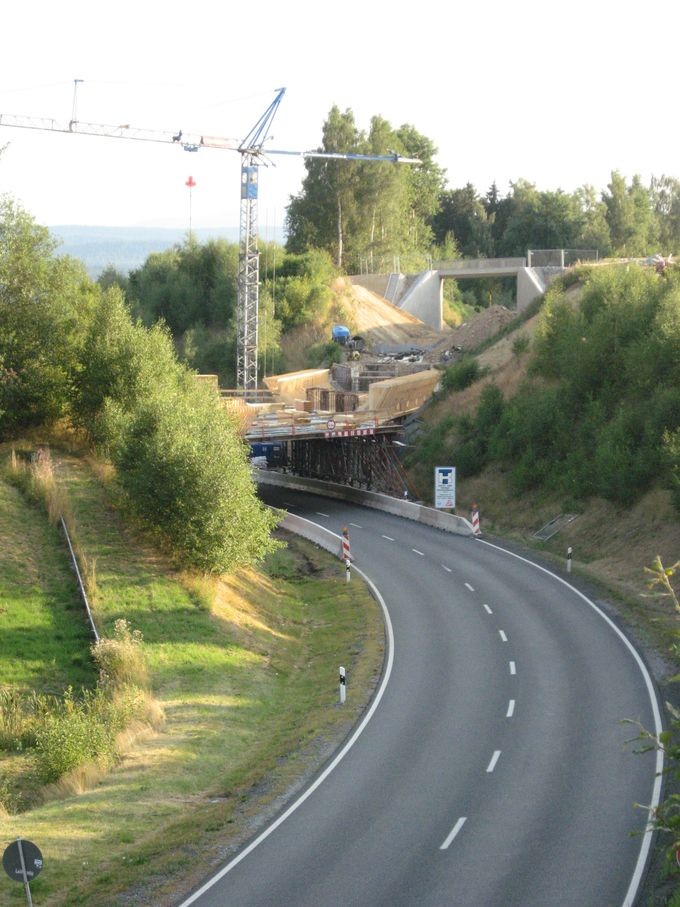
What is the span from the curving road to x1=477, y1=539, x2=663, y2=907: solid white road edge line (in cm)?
5

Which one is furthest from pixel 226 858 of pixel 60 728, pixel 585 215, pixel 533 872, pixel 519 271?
pixel 585 215

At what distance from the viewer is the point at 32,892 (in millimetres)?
15406

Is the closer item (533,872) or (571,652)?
(533,872)

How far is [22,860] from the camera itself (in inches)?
510

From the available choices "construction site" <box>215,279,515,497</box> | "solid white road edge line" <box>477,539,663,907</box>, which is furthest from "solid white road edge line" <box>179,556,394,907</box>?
"construction site" <box>215,279,515,497</box>

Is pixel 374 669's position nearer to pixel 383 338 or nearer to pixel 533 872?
pixel 533 872

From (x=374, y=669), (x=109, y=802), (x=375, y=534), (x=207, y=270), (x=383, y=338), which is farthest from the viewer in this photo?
(x=207, y=270)

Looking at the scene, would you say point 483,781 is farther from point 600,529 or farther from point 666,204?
point 666,204

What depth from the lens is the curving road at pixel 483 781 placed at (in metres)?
15.6


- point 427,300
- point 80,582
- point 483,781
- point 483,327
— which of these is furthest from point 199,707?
point 427,300

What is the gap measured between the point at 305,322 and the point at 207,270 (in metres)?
16.3

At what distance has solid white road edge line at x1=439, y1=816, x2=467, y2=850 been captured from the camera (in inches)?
669

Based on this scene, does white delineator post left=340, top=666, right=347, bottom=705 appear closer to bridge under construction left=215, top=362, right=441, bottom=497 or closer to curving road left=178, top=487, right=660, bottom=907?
curving road left=178, top=487, right=660, bottom=907

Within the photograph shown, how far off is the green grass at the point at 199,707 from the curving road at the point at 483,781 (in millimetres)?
857
